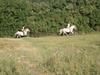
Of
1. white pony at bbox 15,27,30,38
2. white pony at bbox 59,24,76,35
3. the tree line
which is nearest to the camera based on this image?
white pony at bbox 15,27,30,38

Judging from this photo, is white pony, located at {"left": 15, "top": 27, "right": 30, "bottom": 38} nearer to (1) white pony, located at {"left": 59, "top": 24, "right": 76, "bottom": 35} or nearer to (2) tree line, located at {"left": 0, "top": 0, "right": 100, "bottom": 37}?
(2) tree line, located at {"left": 0, "top": 0, "right": 100, "bottom": 37}

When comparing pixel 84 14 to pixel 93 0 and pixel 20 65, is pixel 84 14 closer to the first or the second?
pixel 93 0

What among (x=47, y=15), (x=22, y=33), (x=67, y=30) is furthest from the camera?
(x=47, y=15)

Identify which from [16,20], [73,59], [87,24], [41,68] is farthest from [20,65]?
[87,24]

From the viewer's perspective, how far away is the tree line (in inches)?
977

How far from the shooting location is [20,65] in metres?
11.5

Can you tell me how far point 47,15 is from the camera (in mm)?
25969

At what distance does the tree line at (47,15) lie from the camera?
24.8 meters

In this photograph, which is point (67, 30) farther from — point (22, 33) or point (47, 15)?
point (22, 33)

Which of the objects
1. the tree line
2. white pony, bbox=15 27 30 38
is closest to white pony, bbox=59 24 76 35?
the tree line

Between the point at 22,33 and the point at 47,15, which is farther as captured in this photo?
the point at 47,15

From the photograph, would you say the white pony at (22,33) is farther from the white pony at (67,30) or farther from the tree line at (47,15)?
the white pony at (67,30)

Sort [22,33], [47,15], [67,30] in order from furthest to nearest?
[47,15]
[67,30]
[22,33]

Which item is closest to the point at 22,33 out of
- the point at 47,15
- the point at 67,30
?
the point at 47,15
